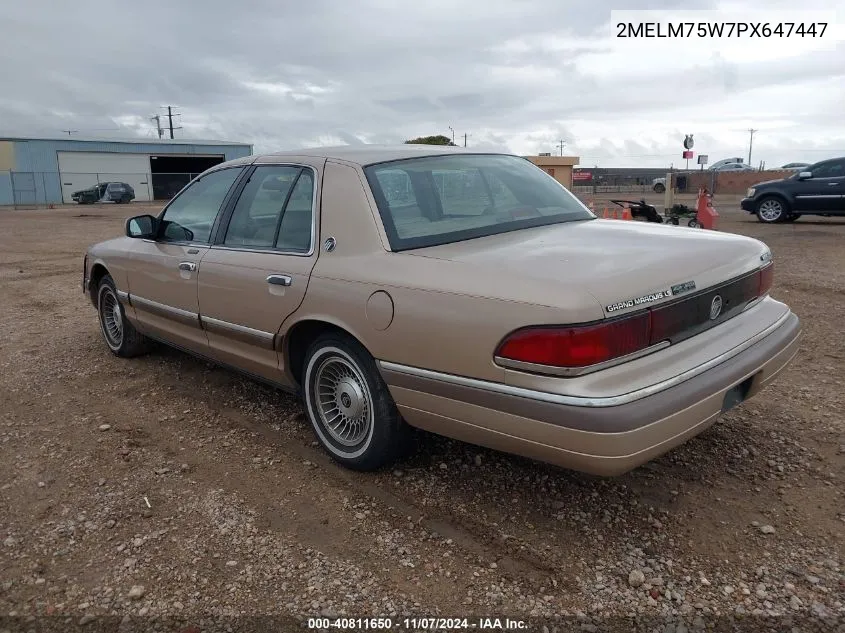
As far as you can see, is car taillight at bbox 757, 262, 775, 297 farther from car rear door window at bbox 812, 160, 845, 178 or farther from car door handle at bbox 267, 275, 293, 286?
car rear door window at bbox 812, 160, 845, 178

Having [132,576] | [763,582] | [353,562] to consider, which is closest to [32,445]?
[132,576]

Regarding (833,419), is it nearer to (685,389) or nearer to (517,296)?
(685,389)

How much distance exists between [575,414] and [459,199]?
149 centimetres

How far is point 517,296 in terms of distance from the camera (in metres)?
2.51

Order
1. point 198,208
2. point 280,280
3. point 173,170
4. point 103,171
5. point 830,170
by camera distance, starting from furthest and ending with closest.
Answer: point 173,170
point 103,171
point 830,170
point 198,208
point 280,280

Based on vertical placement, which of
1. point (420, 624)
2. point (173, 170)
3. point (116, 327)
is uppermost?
point (173, 170)

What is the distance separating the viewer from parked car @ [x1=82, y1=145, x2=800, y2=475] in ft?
8.09

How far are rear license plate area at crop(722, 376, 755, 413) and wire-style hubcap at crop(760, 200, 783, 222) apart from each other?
1462cm

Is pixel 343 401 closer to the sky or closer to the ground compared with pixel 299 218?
closer to the ground

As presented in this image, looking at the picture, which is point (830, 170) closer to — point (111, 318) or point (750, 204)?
point (750, 204)

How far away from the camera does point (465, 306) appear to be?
8.65 ft

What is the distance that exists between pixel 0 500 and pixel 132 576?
110 cm

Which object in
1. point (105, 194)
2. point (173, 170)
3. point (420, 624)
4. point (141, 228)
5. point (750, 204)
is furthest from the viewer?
point (173, 170)

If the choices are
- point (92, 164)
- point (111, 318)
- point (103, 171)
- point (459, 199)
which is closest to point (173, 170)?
point (103, 171)
